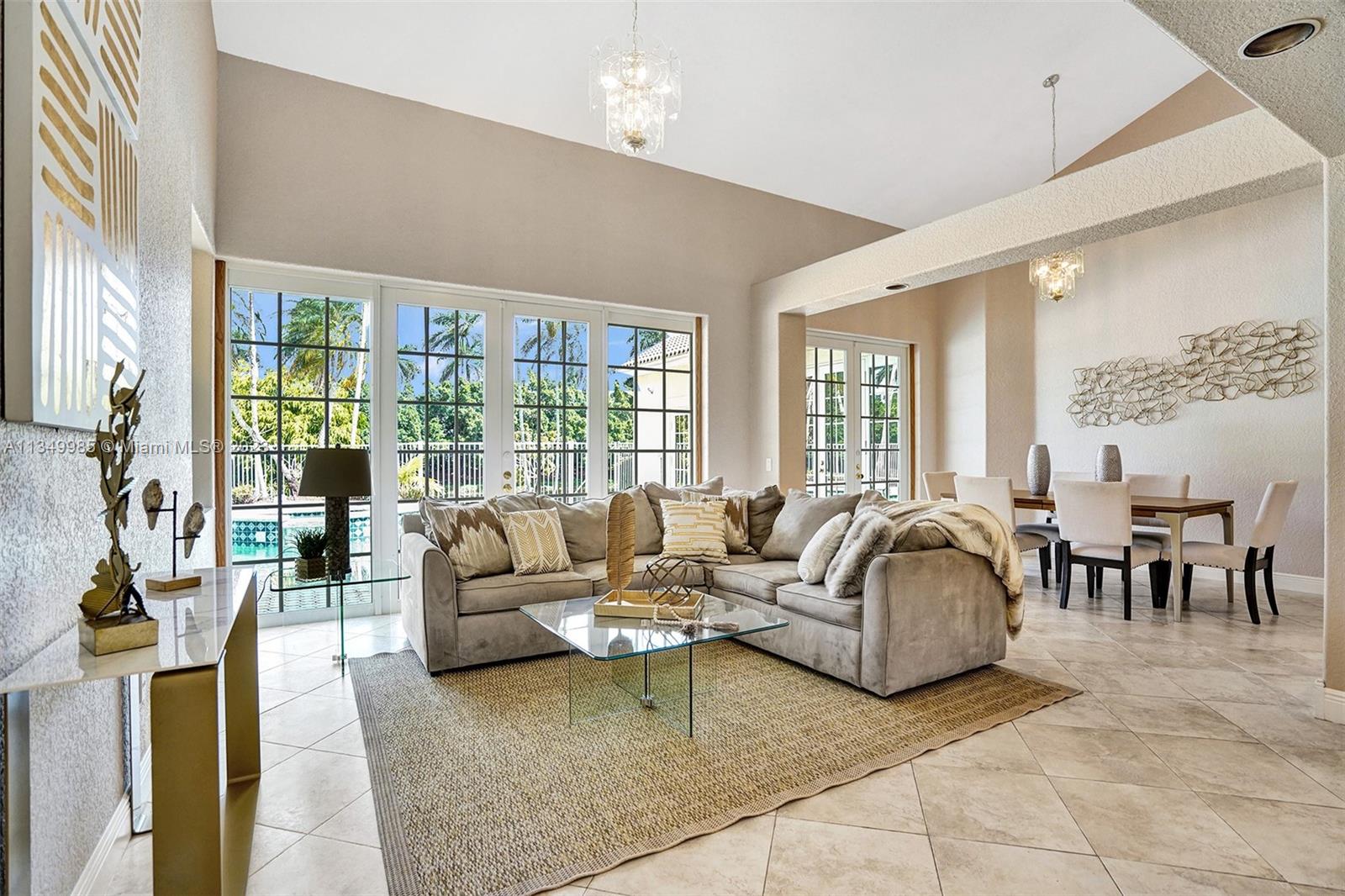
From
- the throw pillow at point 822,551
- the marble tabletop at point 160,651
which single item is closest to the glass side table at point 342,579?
the marble tabletop at point 160,651

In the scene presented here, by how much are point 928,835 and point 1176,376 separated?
5.62m

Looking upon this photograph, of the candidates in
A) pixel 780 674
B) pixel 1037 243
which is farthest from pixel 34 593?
pixel 1037 243

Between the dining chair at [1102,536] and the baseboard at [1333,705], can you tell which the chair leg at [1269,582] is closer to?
the dining chair at [1102,536]

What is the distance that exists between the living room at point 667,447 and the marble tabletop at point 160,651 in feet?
0.05

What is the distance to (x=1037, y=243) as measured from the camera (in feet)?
12.8

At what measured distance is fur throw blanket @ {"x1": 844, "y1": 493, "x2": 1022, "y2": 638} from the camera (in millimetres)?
3229

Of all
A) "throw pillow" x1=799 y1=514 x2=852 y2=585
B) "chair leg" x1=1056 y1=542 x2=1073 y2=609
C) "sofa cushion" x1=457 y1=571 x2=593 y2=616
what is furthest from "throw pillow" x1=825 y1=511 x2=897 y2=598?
"chair leg" x1=1056 y1=542 x2=1073 y2=609

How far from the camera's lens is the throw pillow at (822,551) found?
3502 mm

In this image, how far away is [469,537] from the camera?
147 inches

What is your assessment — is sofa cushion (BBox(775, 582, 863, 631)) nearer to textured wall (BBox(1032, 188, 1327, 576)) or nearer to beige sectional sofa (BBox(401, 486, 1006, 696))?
beige sectional sofa (BBox(401, 486, 1006, 696))

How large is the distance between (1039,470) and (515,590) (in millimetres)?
4217

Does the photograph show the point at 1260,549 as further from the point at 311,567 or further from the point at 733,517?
the point at 311,567

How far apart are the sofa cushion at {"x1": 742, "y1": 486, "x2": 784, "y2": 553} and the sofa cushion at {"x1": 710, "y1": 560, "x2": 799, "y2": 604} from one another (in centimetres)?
33

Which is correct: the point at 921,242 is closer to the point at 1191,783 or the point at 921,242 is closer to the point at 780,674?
the point at 780,674
